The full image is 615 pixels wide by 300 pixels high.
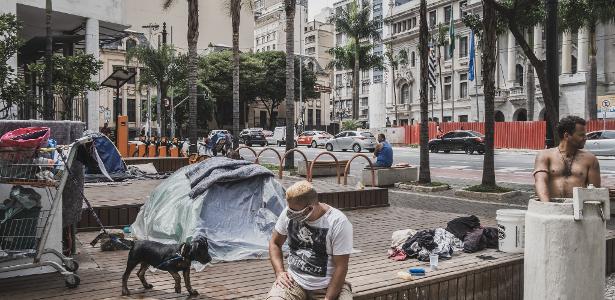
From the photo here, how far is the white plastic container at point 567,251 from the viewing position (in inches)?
186

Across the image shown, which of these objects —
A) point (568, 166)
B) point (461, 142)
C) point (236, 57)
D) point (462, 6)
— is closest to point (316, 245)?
point (568, 166)

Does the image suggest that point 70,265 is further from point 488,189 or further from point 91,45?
point 91,45

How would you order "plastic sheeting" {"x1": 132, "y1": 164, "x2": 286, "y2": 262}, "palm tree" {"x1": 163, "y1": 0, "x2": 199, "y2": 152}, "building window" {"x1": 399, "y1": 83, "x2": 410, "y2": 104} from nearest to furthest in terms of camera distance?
"plastic sheeting" {"x1": 132, "y1": 164, "x2": 286, "y2": 262} → "palm tree" {"x1": 163, "y1": 0, "x2": 199, "y2": 152} → "building window" {"x1": 399, "y1": 83, "x2": 410, "y2": 104}

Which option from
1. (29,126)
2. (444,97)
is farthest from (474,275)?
(444,97)

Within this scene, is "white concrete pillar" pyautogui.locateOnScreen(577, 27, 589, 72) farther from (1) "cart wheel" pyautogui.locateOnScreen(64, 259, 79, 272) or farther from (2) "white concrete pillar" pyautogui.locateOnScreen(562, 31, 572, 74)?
(1) "cart wheel" pyautogui.locateOnScreen(64, 259, 79, 272)

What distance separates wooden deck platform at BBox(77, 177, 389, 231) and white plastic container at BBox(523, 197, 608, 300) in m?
5.07

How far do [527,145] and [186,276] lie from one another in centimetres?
3892

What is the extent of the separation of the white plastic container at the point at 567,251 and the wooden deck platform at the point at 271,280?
2.28 ft

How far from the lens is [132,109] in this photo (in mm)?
63750

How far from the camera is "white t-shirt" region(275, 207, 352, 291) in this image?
3.84 m

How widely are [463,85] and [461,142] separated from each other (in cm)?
2904

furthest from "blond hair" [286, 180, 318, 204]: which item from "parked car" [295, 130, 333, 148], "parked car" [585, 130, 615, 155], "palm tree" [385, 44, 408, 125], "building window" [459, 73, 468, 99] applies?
"palm tree" [385, 44, 408, 125]

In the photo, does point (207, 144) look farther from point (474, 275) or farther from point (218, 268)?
point (474, 275)

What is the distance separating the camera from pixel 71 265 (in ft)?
16.5
